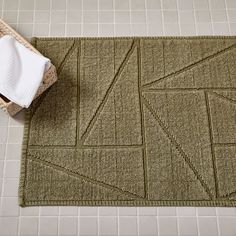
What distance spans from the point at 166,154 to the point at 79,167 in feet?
0.93

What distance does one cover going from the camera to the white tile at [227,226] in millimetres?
978

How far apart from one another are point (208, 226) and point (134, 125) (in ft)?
1.28

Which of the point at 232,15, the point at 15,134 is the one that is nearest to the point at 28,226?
the point at 15,134

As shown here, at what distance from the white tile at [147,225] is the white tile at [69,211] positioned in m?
0.20

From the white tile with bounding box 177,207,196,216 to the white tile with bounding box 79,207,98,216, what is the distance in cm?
26

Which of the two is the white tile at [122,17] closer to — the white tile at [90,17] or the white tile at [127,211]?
the white tile at [90,17]

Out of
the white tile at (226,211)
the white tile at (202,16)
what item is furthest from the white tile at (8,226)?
the white tile at (202,16)

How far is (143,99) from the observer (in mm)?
1108

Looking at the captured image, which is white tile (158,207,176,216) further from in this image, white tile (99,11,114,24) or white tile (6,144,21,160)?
white tile (99,11,114,24)

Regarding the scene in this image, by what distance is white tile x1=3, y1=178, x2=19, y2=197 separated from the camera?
1.02m

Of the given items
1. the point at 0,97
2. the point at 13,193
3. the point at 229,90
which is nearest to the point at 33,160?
the point at 13,193

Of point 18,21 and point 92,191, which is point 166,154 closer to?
point 92,191

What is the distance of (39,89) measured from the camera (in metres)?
1.05

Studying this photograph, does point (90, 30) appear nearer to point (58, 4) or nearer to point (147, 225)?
point (58, 4)
